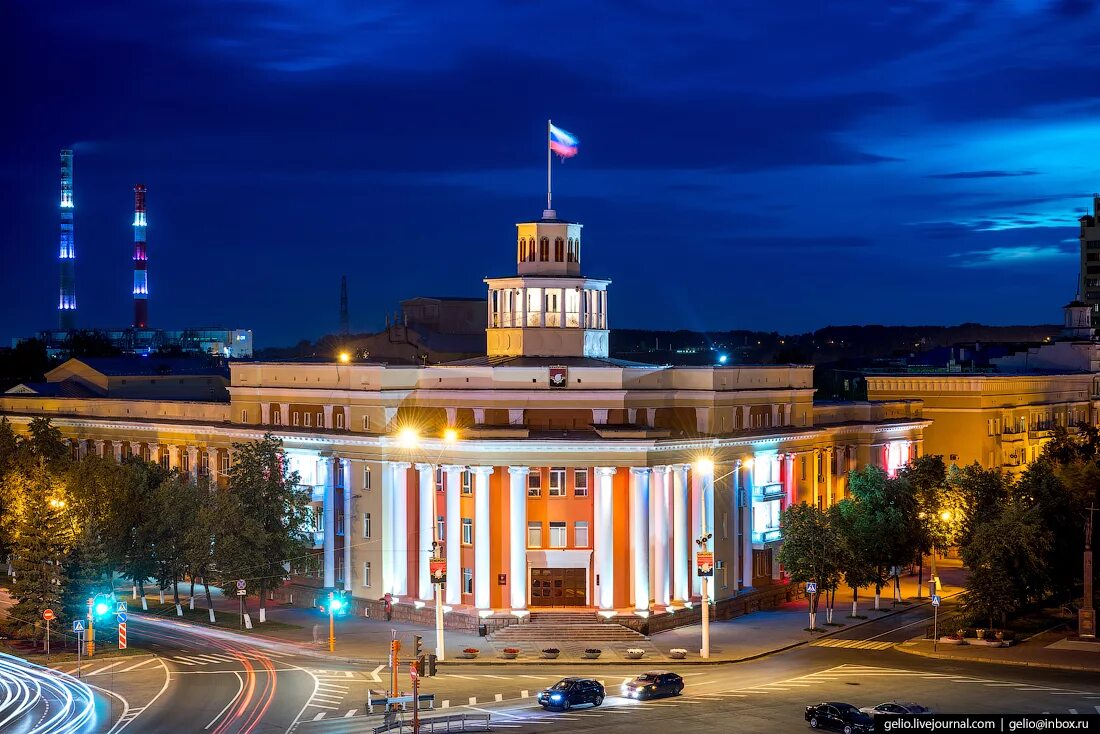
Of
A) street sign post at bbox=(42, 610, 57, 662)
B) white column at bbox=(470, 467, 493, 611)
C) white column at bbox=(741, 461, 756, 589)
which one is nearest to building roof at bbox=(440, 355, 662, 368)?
white column at bbox=(470, 467, 493, 611)

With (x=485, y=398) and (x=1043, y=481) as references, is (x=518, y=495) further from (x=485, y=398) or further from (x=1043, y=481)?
(x=1043, y=481)

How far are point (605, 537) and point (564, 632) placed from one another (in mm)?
6551

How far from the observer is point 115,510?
341 ft

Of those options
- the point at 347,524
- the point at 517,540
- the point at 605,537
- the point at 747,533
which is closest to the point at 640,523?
the point at 605,537

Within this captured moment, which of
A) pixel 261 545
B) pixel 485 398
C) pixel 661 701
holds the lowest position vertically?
pixel 661 701

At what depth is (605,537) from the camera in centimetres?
9475

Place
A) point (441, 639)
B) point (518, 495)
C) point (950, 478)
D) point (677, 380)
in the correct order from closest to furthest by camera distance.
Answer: point (441, 639) → point (518, 495) → point (677, 380) → point (950, 478)

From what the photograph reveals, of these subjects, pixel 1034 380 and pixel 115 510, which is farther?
pixel 1034 380

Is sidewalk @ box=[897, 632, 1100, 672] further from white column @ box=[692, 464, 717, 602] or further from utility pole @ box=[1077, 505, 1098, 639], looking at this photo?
white column @ box=[692, 464, 717, 602]

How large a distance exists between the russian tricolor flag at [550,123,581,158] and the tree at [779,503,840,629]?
98.3 ft

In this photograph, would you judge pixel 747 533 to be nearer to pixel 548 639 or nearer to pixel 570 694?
pixel 548 639

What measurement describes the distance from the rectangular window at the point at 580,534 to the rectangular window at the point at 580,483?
1750mm

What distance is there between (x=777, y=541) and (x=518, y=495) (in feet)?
70.5

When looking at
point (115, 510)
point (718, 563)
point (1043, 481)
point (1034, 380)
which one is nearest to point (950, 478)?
point (1043, 481)
